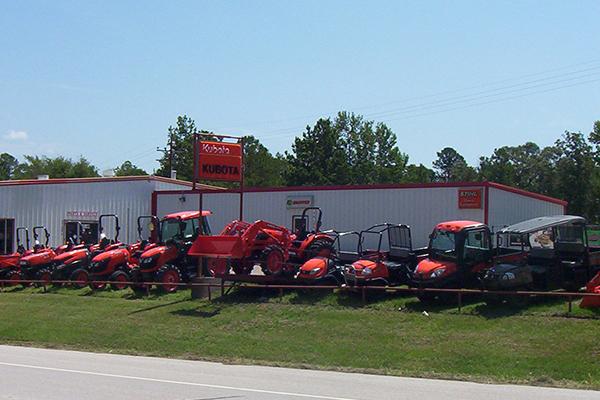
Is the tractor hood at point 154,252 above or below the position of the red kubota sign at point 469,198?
below

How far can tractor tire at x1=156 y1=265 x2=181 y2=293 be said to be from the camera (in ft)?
84.9

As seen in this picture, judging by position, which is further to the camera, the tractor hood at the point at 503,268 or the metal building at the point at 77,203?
the metal building at the point at 77,203

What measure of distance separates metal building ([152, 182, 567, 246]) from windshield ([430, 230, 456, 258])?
873 centimetres

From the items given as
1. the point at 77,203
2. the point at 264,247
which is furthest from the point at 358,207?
the point at 77,203

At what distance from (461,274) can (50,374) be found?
35.0 feet

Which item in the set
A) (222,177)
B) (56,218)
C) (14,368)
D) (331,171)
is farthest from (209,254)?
(331,171)

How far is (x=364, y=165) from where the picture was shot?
324 feet

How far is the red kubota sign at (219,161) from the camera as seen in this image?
26.2 metres

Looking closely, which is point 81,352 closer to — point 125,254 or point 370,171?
point 125,254

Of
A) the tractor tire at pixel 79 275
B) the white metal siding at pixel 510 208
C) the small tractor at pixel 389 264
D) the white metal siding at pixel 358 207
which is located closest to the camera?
the small tractor at pixel 389 264

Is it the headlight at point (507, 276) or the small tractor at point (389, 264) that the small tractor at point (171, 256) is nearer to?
the small tractor at point (389, 264)

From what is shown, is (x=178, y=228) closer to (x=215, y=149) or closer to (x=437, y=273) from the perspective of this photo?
(x=215, y=149)

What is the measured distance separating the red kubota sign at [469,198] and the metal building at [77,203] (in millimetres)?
17165

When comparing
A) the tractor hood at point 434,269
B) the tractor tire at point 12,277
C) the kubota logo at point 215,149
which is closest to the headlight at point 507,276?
the tractor hood at point 434,269
